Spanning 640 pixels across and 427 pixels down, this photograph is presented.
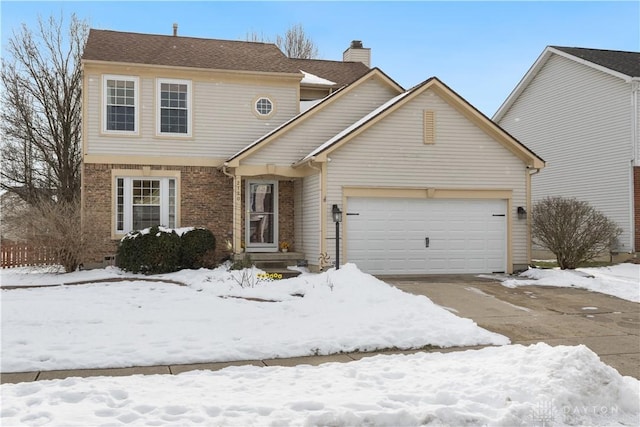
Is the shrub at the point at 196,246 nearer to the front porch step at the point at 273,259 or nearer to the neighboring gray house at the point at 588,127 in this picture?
the front porch step at the point at 273,259

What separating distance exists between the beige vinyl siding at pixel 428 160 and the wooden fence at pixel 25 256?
773cm

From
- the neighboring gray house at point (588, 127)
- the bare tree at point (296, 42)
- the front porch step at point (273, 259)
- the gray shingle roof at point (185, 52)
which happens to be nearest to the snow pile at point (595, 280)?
the neighboring gray house at point (588, 127)

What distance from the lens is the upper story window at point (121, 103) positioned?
16.2m

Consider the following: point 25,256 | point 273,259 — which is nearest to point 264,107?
point 273,259

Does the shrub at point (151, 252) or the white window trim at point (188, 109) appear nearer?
the shrub at point (151, 252)

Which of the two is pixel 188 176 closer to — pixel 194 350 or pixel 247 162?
pixel 247 162

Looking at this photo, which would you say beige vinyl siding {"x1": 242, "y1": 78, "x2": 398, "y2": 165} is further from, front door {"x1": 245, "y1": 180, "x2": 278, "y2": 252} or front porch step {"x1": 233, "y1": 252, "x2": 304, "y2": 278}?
front porch step {"x1": 233, "y1": 252, "x2": 304, "y2": 278}

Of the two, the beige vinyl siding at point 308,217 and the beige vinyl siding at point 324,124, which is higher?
the beige vinyl siding at point 324,124

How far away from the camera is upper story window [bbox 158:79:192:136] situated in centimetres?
1662

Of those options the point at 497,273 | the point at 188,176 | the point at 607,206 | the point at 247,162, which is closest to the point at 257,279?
the point at 247,162

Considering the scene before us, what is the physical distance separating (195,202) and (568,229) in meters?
11.1

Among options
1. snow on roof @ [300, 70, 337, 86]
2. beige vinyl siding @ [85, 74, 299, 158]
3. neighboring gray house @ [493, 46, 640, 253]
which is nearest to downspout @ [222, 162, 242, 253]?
beige vinyl siding @ [85, 74, 299, 158]

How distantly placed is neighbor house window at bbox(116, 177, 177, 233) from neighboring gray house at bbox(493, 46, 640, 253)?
14.9 m

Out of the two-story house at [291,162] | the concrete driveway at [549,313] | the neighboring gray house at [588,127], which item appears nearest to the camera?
the concrete driveway at [549,313]
